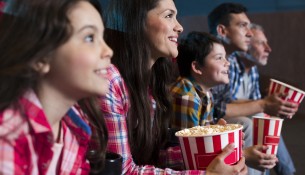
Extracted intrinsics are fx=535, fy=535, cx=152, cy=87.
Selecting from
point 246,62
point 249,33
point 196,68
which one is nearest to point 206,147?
point 196,68

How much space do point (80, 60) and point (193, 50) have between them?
1255 millimetres

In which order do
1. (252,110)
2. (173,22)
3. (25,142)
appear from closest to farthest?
(25,142) < (173,22) < (252,110)

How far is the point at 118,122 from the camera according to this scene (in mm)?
1526

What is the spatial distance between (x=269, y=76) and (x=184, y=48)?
6.64 feet

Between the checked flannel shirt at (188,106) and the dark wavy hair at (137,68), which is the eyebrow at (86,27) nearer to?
the dark wavy hair at (137,68)

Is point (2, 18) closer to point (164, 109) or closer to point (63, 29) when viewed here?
point (63, 29)

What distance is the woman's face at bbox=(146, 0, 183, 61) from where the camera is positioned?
1751mm

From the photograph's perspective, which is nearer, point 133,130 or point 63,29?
point 63,29

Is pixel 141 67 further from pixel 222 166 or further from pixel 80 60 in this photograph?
pixel 80 60

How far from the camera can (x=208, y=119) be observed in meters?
2.08

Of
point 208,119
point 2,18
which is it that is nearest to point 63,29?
point 2,18

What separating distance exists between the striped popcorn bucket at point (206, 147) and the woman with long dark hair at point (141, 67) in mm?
156

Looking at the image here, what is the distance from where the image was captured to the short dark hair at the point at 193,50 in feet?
7.45

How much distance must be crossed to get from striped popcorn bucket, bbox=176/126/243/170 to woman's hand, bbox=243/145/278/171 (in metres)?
0.41
